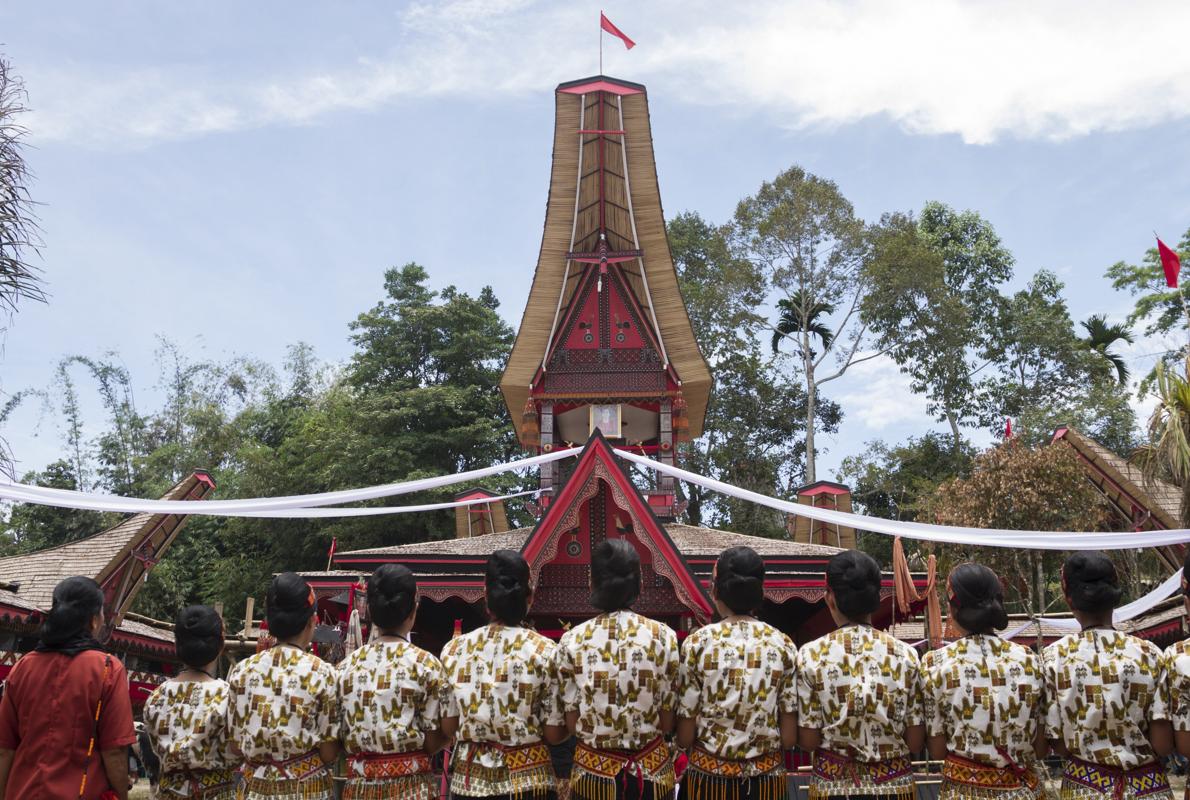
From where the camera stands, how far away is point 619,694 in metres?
3.86

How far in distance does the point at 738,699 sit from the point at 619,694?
1.56 feet

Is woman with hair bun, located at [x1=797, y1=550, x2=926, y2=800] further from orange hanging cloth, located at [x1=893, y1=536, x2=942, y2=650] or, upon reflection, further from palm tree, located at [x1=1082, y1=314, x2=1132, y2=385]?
palm tree, located at [x1=1082, y1=314, x2=1132, y2=385]

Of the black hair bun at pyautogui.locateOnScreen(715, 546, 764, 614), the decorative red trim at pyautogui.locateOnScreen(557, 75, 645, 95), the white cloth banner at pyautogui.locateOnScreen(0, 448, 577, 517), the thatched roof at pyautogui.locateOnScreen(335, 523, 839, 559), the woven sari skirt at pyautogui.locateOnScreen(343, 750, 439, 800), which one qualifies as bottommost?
the woven sari skirt at pyautogui.locateOnScreen(343, 750, 439, 800)

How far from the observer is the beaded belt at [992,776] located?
3770mm

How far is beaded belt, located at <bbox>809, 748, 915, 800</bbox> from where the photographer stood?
A: 378 cm

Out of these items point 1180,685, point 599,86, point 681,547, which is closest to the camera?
point 1180,685

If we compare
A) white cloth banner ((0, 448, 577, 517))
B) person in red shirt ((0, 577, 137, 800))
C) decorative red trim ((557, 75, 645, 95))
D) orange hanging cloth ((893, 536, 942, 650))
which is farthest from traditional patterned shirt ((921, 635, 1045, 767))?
decorative red trim ((557, 75, 645, 95))

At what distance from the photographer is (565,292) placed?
14039 millimetres

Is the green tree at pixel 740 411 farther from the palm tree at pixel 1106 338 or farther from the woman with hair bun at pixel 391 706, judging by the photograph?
the woman with hair bun at pixel 391 706

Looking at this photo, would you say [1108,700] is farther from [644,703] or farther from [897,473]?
[897,473]

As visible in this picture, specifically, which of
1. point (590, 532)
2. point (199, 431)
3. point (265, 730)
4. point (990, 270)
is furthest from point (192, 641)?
point (199, 431)

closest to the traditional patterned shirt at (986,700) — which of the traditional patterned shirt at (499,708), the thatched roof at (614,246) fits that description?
the traditional patterned shirt at (499,708)

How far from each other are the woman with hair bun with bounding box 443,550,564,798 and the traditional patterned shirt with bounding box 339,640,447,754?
9 centimetres

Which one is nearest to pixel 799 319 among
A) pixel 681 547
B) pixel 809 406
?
pixel 809 406
